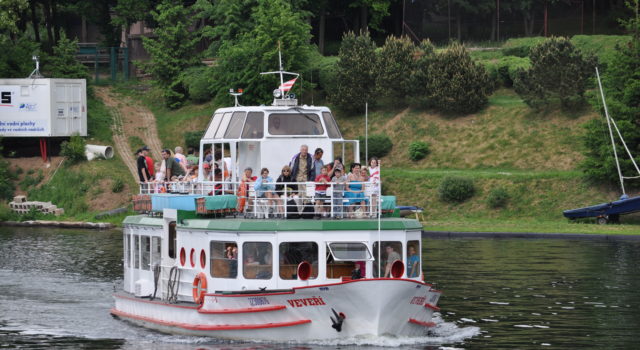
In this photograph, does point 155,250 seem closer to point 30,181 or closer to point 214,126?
point 214,126

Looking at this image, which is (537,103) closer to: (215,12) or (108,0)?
(215,12)

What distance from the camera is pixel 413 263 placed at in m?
30.1

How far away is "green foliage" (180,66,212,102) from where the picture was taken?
285 feet

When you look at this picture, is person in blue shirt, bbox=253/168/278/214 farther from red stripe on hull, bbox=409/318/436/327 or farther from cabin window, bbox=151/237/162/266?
cabin window, bbox=151/237/162/266

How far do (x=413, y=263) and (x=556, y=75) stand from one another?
44.9 meters

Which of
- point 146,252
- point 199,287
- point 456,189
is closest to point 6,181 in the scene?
point 456,189

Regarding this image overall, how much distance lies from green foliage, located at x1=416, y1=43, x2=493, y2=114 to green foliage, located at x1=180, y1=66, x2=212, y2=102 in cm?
1813

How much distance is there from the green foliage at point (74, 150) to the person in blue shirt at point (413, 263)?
2029 inches

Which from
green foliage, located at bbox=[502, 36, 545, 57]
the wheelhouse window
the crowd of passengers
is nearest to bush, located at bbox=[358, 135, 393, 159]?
green foliage, located at bbox=[502, 36, 545, 57]

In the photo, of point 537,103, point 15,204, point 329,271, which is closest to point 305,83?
point 537,103

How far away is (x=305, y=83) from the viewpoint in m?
81.1

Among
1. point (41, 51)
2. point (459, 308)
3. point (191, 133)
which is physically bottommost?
point (459, 308)

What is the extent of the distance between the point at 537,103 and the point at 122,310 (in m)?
44.4

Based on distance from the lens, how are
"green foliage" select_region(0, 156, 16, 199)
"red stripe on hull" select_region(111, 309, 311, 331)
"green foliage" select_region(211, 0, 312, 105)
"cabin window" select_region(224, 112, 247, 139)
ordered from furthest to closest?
"green foliage" select_region(211, 0, 312, 105) → "green foliage" select_region(0, 156, 16, 199) → "cabin window" select_region(224, 112, 247, 139) → "red stripe on hull" select_region(111, 309, 311, 331)
